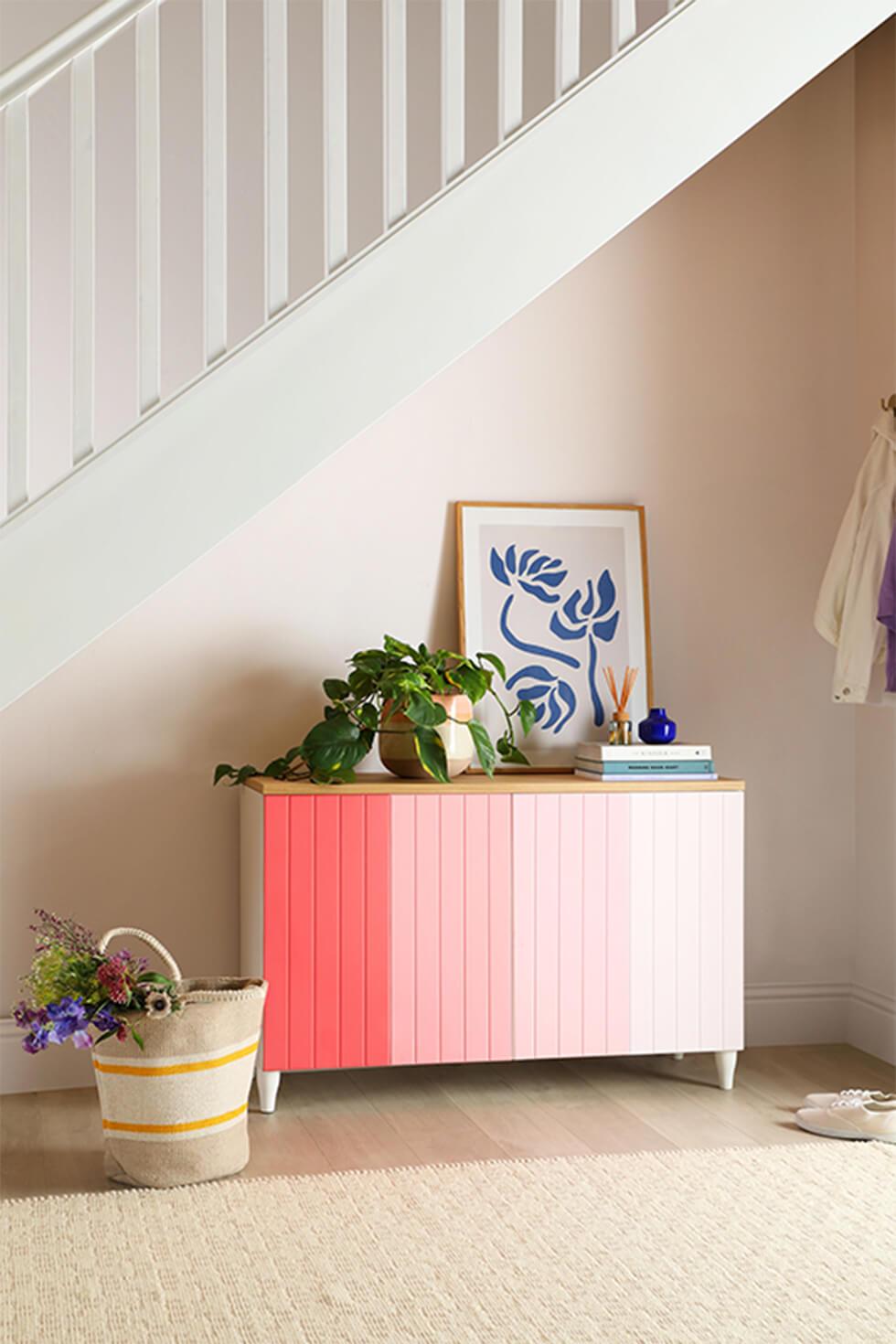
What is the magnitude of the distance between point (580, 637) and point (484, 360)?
801mm

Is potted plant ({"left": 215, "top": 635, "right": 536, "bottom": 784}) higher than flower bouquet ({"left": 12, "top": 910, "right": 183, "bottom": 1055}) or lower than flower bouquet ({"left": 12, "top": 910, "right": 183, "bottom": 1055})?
higher

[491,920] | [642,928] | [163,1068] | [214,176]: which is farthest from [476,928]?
[214,176]

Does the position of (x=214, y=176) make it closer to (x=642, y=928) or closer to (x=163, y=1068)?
(x=163, y=1068)

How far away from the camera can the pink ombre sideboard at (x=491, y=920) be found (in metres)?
3.39

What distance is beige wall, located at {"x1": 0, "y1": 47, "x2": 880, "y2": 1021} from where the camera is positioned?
12.2 ft

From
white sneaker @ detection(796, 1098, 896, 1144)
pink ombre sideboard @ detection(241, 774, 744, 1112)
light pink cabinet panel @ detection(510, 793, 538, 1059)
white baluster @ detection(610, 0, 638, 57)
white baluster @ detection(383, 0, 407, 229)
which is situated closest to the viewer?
white baluster @ detection(383, 0, 407, 229)

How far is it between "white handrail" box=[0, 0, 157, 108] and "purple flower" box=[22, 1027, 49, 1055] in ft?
5.56

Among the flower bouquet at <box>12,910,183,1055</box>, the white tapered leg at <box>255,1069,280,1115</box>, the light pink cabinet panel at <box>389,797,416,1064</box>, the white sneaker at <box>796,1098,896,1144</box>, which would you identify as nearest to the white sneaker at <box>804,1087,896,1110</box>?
the white sneaker at <box>796,1098,896,1144</box>

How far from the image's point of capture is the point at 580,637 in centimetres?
397

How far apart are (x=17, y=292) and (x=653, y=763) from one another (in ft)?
6.63

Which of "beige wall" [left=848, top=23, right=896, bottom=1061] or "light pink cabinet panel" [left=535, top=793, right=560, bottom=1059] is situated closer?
"light pink cabinet panel" [left=535, top=793, right=560, bottom=1059]

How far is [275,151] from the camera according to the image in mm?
2271

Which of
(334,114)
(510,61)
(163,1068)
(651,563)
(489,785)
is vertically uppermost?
(510,61)

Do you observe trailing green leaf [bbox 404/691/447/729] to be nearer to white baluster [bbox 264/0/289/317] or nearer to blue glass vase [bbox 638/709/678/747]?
blue glass vase [bbox 638/709/678/747]
